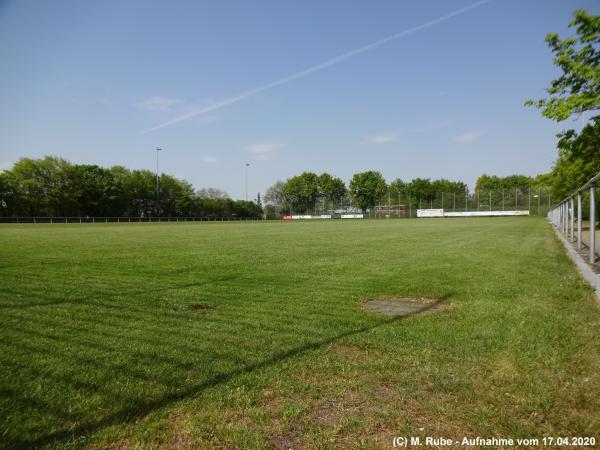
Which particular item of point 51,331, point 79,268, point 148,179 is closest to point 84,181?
point 148,179

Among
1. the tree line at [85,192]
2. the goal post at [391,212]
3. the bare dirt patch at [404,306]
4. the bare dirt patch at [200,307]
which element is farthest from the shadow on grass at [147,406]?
the goal post at [391,212]

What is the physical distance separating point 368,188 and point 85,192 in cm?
7689

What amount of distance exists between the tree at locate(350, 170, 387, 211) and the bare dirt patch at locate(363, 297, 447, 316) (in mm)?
113671

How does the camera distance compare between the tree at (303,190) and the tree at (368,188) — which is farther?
the tree at (303,190)

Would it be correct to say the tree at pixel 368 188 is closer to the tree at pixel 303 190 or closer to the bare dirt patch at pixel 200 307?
the tree at pixel 303 190

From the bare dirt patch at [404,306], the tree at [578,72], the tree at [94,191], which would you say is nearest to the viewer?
the bare dirt patch at [404,306]

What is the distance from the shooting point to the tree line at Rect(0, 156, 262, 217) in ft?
229

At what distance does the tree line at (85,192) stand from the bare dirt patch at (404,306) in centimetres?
8045

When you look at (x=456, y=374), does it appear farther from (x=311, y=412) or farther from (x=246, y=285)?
(x=246, y=285)

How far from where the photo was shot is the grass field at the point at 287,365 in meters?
2.52

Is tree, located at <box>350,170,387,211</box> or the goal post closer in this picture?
the goal post

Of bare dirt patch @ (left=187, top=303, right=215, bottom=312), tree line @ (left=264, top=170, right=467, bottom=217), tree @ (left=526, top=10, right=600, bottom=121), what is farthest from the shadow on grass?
tree line @ (left=264, top=170, right=467, bottom=217)

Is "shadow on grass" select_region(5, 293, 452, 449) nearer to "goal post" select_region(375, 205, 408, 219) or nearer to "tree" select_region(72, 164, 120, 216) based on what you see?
"tree" select_region(72, 164, 120, 216)

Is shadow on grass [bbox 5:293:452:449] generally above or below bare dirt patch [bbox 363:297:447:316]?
above
